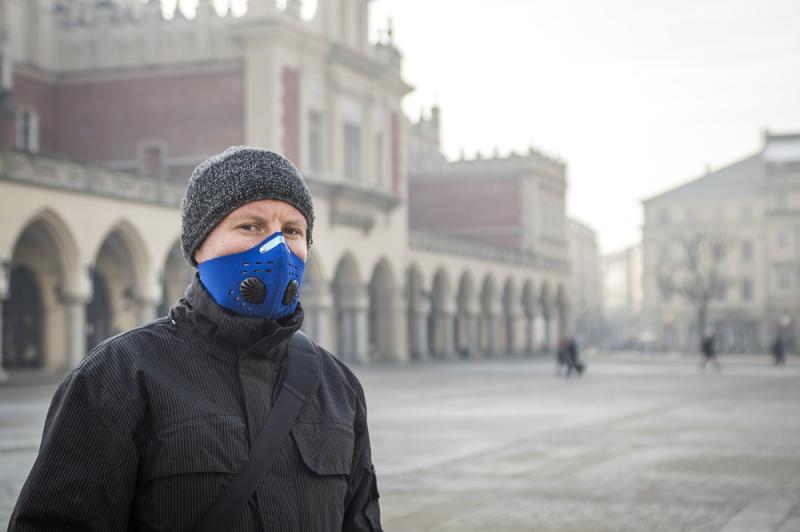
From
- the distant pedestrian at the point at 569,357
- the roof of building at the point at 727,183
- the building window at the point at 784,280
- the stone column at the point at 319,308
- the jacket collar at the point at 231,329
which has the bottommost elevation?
the distant pedestrian at the point at 569,357

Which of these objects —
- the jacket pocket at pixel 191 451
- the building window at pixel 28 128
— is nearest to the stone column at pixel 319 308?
the building window at pixel 28 128

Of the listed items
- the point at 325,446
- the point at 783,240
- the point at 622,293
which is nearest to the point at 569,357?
the point at 325,446

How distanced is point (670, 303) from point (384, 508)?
3678 inches

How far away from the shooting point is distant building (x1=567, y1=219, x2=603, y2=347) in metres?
128

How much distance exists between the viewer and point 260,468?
109 inches

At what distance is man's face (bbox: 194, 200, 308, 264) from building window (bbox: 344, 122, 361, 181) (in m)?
44.7

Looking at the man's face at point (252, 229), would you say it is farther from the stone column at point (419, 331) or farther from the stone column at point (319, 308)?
the stone column at point (419, 331)

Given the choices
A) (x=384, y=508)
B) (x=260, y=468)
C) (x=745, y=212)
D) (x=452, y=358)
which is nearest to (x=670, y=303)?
(x=745, y=212)

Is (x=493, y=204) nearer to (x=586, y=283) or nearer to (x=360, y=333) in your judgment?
(x=360, y=333)

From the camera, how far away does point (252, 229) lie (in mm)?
3031

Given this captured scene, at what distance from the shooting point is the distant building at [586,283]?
422 feet

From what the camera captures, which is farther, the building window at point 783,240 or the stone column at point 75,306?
the building window at point 783,240

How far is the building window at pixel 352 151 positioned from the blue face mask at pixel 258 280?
4480 cm

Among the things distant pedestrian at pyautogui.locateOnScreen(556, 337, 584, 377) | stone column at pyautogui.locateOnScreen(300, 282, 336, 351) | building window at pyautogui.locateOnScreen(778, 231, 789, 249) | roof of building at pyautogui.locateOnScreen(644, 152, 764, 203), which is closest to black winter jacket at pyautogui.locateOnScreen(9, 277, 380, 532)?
distant pedestrian at pyautogui.locateOnScreen(556, 337, 584, 377)
